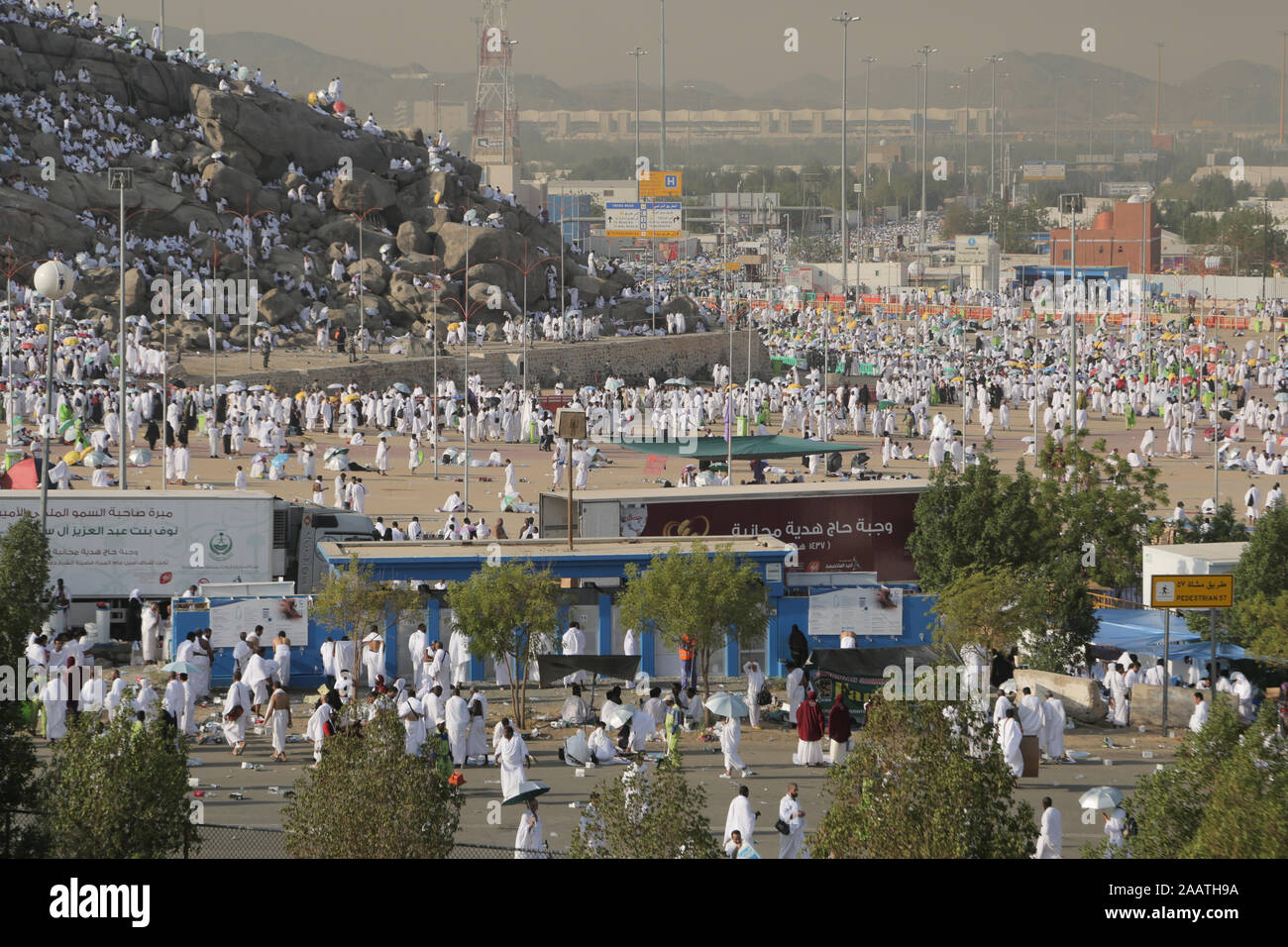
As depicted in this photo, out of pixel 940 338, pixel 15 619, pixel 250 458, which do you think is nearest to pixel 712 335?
pixel 940 338

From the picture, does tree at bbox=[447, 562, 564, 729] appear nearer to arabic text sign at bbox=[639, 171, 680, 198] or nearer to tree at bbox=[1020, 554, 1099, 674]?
→ tree at bbox=[1020, 554, 1099, 674]

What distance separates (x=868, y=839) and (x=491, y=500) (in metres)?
21.6

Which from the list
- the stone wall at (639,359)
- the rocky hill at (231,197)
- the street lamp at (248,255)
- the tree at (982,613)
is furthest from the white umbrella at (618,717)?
the stone wall at (639,359)

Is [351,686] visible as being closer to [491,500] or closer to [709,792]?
[709,792]

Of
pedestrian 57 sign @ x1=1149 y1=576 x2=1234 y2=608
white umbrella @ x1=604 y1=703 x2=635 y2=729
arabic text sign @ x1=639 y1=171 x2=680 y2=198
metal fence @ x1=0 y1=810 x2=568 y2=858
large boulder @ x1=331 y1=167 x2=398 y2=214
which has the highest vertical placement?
arabic text sign @ x1=639 y1=171 x2=680 y2=198

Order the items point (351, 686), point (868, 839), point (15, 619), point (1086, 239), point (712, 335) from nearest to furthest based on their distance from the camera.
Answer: point (868, 839) < point (15, 619) < point (351, 686) < point (712, 335) < point (1086, 239)

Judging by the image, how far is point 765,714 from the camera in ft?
60.4

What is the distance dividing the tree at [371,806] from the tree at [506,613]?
752 cm

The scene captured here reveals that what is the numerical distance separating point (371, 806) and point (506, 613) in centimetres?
790

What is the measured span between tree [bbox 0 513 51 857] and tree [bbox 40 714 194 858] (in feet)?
0.50

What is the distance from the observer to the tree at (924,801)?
361 inches

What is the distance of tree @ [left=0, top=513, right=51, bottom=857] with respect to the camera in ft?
30.3

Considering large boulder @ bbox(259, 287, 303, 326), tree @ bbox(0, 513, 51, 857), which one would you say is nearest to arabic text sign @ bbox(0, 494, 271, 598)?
tree @ bbox(0, 513, 51, 857)

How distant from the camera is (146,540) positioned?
2103cm
